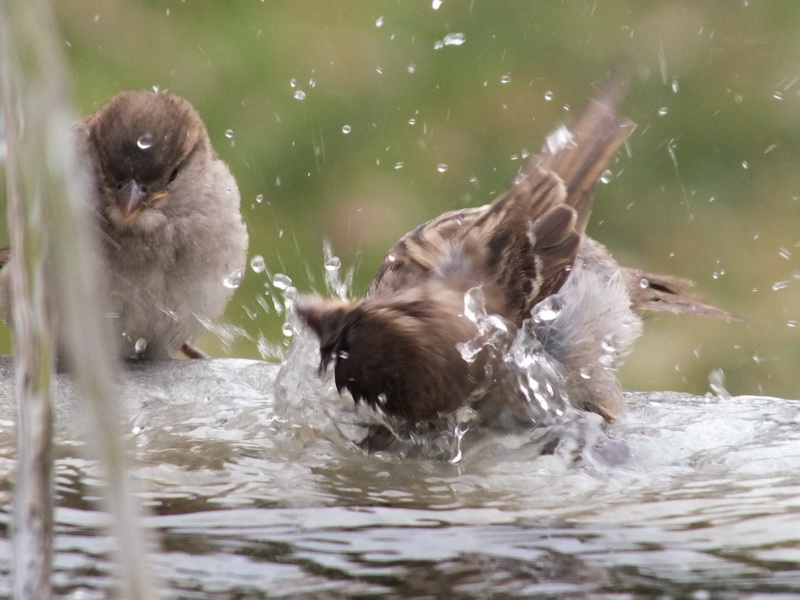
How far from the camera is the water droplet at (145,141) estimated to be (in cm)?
369

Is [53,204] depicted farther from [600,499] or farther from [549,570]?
[600,499]

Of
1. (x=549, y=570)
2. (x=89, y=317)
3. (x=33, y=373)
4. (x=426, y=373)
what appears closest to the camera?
(x=89, y=317)

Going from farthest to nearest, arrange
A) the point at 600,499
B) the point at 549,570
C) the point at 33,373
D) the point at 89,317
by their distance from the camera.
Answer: the point at 600,499, the point at 549,570, the point at 33,373, the point at 89,317

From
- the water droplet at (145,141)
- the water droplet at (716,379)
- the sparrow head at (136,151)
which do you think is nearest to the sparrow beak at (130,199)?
the sparrow head at (136,151)

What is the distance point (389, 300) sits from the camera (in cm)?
307

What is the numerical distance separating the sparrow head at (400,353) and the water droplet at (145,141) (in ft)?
3.00

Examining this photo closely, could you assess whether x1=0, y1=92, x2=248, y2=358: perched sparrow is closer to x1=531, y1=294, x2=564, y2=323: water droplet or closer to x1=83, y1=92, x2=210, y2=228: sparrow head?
x1=83, y1=92, x2=210, y2=228: sparrow head

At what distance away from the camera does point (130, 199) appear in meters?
3.61

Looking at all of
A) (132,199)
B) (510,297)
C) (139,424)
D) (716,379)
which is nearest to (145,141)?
(132,199)

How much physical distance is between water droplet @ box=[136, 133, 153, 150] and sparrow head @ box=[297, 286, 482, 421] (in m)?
0.92

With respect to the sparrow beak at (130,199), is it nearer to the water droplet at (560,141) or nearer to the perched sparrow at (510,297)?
the perched sparrow at (510,297)

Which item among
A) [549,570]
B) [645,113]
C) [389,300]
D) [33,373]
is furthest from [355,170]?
[33,373]

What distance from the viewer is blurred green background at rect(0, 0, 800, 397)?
208 inches

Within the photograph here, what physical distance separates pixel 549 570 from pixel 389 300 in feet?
4.54
